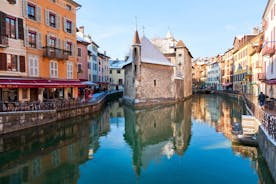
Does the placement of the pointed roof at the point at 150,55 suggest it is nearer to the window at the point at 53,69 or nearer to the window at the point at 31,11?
the window at the point at 53,69

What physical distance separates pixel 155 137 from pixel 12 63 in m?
12.3

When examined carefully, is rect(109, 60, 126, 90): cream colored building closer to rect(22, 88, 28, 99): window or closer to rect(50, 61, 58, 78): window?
rect(50, 61, 58, 78): window

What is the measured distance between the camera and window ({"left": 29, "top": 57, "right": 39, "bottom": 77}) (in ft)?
57.9

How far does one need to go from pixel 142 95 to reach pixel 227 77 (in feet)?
132

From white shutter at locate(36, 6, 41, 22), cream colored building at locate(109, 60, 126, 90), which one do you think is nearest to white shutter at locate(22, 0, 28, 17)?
white shutter at locate(36, 6, 41, 22)

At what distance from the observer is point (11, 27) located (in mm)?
15953

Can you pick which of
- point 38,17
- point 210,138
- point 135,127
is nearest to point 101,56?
point 38,17

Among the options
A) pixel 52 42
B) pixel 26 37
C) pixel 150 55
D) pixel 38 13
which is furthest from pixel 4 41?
pixel 150 55

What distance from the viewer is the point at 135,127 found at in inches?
692

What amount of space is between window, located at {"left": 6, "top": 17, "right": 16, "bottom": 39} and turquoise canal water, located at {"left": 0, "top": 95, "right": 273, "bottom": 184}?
7562 millimetres

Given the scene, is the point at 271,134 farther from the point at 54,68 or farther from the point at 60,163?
the point at 54,68

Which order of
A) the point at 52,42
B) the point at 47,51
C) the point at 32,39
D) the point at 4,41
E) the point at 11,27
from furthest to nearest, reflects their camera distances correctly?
the point at 52,42 → the point at 47,51 → the point at 32,39 → the point at 11,27 → the point at 4,41

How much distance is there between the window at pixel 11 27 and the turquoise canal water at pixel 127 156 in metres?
7.56

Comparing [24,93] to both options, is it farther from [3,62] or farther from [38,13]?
[38,13]
